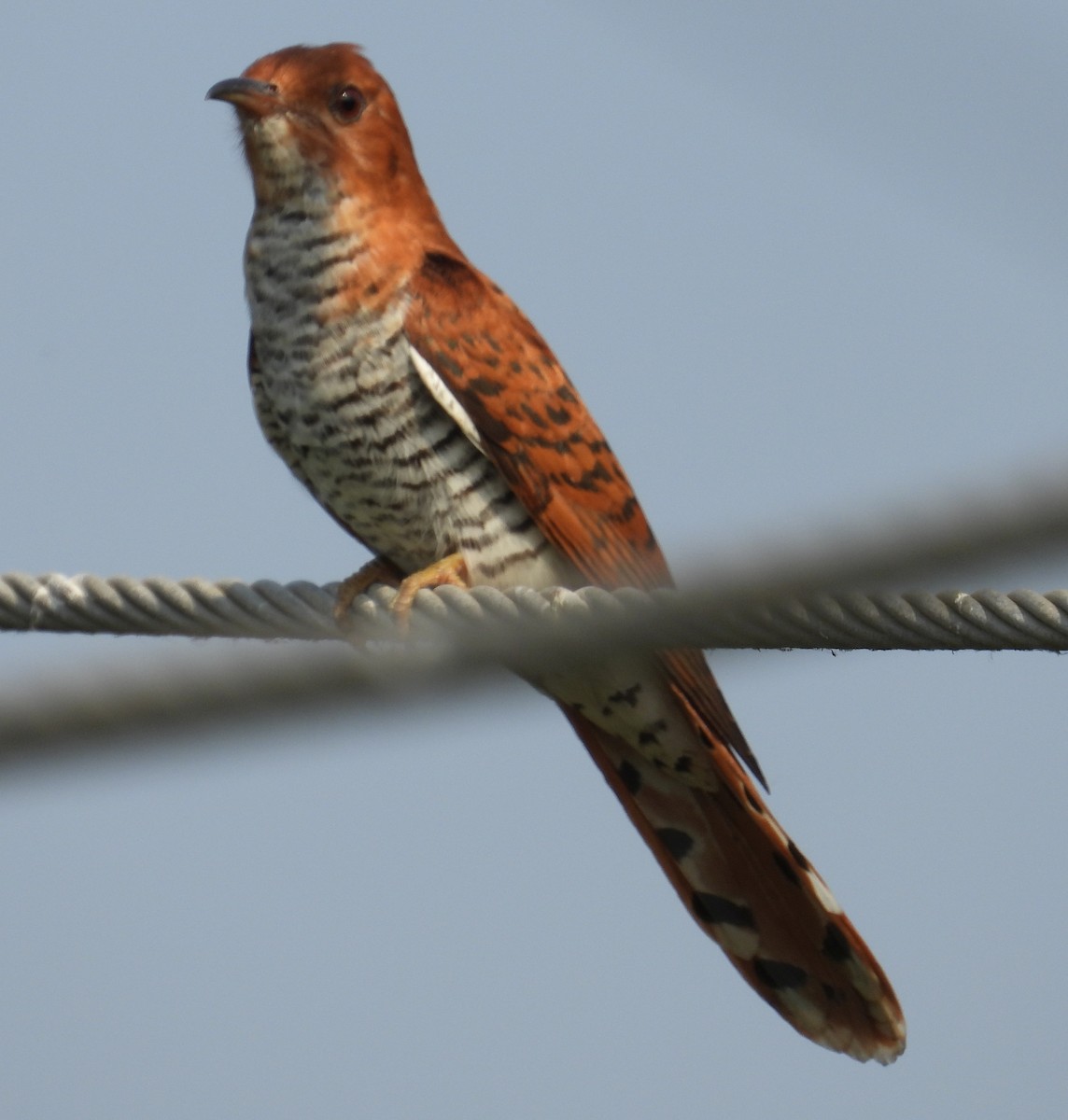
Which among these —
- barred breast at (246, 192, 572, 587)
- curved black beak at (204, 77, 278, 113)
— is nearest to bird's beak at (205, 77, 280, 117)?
curved black beak at (204, 77, 278, 113)

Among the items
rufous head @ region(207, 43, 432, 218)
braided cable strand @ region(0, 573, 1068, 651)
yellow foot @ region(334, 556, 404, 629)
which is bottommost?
braided cable strand @ region(0, 573, 1068, 651)

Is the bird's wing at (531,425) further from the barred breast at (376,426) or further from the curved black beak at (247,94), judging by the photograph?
the curved black beak at (247,94)

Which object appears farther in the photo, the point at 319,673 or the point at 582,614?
the point at 582,614

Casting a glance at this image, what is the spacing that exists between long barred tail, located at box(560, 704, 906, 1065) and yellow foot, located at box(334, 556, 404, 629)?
1.68 ft

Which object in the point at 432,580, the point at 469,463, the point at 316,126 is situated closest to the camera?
the point at 432,580

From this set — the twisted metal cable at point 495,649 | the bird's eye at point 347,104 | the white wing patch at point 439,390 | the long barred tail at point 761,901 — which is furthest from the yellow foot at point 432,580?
the twisted metal cable at point 495,649

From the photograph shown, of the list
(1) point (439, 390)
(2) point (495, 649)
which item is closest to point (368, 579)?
(1) point (439, 390)

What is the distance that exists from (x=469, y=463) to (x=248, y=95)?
1.04m

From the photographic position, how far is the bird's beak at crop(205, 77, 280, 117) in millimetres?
4148

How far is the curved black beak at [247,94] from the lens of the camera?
4.14m

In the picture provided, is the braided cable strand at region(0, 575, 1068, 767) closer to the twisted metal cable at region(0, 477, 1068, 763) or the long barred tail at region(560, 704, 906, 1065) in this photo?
the twisted metal cable at region(0, 477, 1068, 763)

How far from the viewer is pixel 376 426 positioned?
12.7ft

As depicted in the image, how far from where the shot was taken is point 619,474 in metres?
4.25

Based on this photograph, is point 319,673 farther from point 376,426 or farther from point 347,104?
point 347,104
